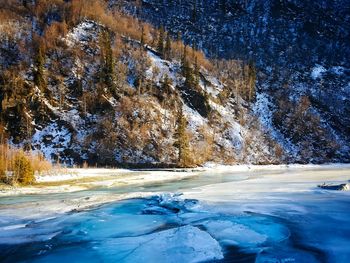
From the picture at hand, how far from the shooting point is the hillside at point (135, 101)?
197 feet

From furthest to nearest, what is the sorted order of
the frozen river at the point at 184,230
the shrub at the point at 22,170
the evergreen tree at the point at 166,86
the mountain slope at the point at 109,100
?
the evergreen tree at the point at 166,86 < the mountain slope at the point at 109,100 < the shrub at the point at 22,170 < the frozen river at the point at 184,230

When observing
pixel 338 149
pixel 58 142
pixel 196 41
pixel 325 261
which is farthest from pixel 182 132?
pixel 196 41

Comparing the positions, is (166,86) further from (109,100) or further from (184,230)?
(184,230)

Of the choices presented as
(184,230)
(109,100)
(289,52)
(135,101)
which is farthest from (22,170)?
(289,52)

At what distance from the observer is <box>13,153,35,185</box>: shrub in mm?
30756

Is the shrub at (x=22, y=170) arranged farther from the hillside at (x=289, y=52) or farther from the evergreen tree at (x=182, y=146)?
the hillside at (x=289, y=52)

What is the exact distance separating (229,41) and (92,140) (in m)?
67.7

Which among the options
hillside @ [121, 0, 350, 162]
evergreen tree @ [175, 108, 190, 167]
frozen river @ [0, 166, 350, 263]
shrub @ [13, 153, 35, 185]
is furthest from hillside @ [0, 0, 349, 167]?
frozen river @ [0, 166, 350, 263]

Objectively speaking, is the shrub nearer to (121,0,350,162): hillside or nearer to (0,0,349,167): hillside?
(0,0,349,167): hillside

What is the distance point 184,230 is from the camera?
14.0 meters

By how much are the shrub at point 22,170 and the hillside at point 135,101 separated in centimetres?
2435

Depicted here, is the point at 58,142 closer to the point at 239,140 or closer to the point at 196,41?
the point at 239,140

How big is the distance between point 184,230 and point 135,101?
5559 cm

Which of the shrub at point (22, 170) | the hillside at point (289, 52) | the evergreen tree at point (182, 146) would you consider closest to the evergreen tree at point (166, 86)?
the evergreen tree at point (182, 146)
